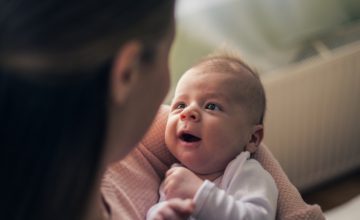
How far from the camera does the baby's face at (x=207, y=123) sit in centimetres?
115

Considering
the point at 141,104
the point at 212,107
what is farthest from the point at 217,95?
the point at 141,104

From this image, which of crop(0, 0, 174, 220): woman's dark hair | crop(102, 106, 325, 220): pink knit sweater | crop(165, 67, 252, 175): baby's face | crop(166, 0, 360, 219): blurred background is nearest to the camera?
crop(0, 0, 174, 220): woman's dark hair

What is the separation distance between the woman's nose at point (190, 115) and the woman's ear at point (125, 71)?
0.53 meters

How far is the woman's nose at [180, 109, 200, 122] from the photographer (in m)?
1.15

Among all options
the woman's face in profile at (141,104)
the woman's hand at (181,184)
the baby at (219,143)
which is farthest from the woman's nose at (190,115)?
the woman's face in profile at (141,104)

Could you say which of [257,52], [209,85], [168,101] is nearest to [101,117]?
[209,85]

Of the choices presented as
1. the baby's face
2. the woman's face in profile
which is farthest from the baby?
A: the woman's face in profile

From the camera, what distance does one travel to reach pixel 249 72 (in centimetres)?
125

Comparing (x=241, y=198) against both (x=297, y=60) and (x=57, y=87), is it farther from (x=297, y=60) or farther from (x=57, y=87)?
(x=297, y=60)

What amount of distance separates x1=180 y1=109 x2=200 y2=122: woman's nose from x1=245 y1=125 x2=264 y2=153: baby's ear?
0.46 ft

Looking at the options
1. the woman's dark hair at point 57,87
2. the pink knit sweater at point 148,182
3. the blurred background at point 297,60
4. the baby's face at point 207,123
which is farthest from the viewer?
the blurred background at point 297,60

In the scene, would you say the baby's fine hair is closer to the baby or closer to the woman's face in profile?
the baby

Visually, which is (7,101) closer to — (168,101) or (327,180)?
(168,101)

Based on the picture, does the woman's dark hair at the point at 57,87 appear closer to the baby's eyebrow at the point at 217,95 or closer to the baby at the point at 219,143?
the baby at the point at 219,143
